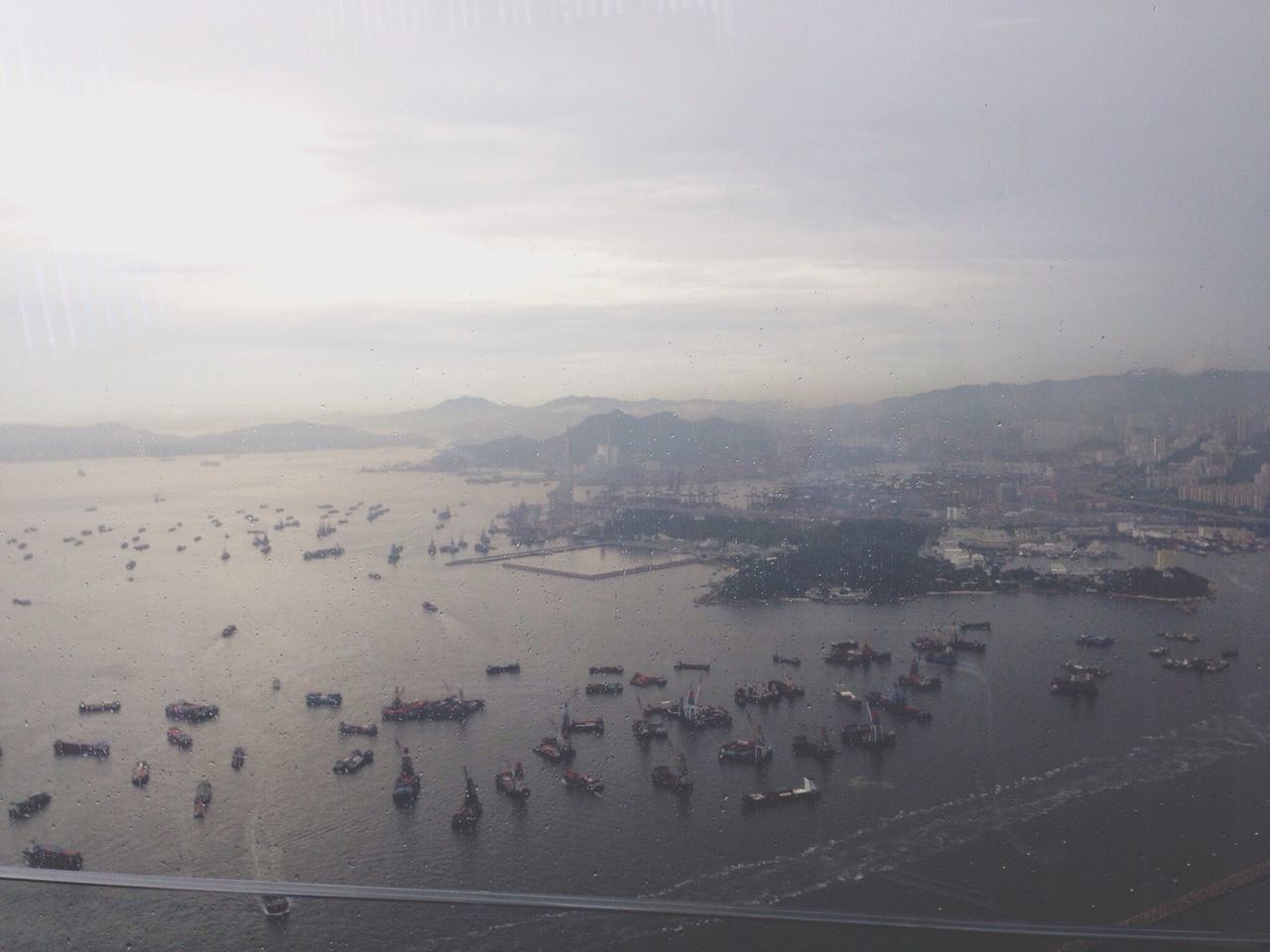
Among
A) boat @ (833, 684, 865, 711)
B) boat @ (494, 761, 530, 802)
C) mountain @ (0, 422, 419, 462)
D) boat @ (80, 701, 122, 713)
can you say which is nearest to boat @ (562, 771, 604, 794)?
boat @ (494, 761, 530, 802)

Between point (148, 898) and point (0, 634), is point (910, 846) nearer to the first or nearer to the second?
point (148, 898)

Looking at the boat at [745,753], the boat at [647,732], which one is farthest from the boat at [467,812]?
the boat at [745,753]

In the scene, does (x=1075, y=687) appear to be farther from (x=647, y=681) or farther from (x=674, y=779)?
(x=674, y=779)

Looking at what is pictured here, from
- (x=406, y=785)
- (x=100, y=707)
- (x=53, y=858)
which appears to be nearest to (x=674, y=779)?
(x=406, y=785)

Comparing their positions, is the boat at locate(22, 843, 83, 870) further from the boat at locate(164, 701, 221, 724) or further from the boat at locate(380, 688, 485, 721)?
the boat at locate(380, 688, 485, 721)

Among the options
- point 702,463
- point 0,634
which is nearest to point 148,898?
point 0,634

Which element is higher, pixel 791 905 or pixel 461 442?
pixel 461 442
